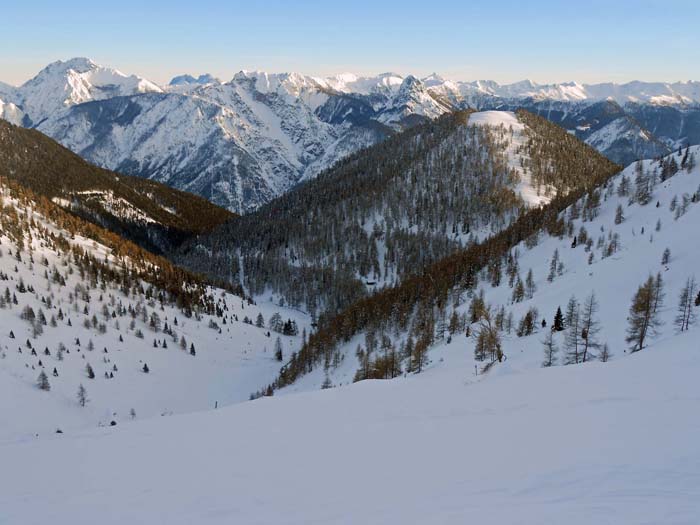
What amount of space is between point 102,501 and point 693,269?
292 ft

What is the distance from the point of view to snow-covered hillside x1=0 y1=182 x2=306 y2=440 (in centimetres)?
10244

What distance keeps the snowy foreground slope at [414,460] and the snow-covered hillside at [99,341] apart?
2973 inches

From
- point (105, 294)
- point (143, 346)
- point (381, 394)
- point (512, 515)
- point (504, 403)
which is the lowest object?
point (143, 346)

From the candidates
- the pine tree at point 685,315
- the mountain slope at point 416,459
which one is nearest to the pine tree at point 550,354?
the pine tree at point 685,315

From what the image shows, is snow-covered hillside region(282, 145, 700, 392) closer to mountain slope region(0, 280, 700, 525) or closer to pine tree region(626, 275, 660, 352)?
pine tree region(626, 275, 660, 352)

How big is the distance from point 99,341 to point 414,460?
436 feet

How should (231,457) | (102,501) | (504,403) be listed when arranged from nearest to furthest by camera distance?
(102,501), (231,457), (504,403)

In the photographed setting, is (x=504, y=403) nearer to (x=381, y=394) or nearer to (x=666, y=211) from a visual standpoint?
(x=381, y=394)

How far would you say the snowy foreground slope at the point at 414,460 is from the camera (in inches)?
653

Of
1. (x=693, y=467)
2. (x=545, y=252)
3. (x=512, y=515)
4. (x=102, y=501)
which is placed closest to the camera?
(x=512, y=515)

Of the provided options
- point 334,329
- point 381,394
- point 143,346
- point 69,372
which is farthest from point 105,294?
point 381,394

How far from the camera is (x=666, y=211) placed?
125m

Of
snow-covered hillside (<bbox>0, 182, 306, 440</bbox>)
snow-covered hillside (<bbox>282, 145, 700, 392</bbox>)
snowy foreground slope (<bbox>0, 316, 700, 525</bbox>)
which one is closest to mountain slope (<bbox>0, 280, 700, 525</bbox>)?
snowy foreground slope (<bbox>0, 316, 700, 525</bbox>)

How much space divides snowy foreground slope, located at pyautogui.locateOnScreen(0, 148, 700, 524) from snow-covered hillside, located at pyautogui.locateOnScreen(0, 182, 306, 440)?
75804mm
